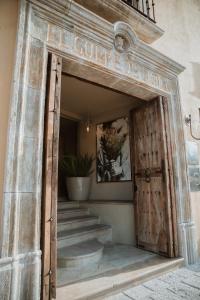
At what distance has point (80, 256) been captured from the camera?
2.41 m

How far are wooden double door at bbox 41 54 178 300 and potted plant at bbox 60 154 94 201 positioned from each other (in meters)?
1.33

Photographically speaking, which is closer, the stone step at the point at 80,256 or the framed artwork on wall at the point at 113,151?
the stone step at the point at 80,256

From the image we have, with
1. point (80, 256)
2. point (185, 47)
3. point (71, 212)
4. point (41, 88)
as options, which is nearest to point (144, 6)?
point (185, 47)

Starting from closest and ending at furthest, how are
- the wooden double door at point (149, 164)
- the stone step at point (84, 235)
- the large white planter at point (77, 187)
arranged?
the wooden double door at point (149, 164), the stone step at point (84, 235), the large white planter at point (77, 187)

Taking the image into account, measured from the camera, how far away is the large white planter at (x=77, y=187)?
4.27m

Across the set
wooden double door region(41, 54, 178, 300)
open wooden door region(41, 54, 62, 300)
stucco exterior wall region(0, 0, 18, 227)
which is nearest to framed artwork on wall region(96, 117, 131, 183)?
wooden double door region(41, 54, 178, 300)

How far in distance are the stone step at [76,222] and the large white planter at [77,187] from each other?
24.7 inches

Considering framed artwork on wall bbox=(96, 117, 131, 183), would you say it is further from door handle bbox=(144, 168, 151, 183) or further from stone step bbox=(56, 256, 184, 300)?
stone step bbox=(56, 256, 184, 300)

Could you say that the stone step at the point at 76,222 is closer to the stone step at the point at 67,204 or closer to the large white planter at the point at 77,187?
the stone step at the point at 67,204

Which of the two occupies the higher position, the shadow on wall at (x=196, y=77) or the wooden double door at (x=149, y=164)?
the shadow on wall at (x=196, y=77)

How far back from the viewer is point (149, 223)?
10.0ft

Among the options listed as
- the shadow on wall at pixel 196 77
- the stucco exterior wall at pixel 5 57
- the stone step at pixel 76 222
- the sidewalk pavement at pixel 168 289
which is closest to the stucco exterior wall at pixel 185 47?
the shadow on wall at pixel 196 77

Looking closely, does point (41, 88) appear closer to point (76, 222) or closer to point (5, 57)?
point (5, 57)

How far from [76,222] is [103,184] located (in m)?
1.25
